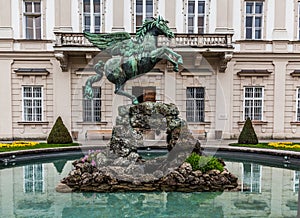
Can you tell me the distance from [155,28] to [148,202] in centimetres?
452

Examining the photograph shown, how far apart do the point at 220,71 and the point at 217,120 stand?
9.23 feet

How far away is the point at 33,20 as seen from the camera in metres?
16.3

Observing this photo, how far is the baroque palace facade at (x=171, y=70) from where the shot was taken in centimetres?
1606

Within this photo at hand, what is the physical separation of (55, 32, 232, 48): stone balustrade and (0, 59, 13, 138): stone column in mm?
3384

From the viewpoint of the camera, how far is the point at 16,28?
16.0 meters

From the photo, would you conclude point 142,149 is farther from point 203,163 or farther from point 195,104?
A: point 203,163

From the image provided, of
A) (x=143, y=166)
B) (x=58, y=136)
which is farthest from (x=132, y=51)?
(x=58, y=136)

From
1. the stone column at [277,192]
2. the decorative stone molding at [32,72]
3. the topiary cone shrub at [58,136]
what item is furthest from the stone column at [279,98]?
the decorative stone molding at [32,72]

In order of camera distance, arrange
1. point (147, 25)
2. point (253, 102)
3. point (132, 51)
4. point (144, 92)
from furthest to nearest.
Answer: point (144, 92), point (253, 102), point (132, 51), point (147, 25)

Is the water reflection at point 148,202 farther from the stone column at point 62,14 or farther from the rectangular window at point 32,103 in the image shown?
the stone column at point 62,14

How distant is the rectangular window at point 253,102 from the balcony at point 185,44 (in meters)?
2.65

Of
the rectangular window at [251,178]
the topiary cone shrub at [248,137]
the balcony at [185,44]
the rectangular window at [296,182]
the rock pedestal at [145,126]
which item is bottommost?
the rectangular window at [251,178]

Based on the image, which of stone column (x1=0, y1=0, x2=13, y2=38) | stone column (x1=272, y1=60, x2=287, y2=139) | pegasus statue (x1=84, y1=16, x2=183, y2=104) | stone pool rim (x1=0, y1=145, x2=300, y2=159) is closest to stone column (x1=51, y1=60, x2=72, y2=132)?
stone column (x1=0, y1=0, x2=13, y2=38)

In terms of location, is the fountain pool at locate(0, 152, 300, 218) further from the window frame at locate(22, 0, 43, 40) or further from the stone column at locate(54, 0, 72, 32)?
the window frame at locate(22, 0, 43, 40)
